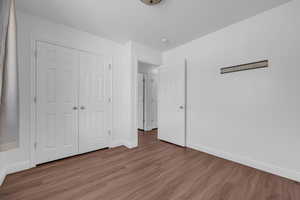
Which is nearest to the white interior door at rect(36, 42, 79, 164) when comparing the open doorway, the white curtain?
the white curtain

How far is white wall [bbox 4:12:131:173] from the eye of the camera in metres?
1.93

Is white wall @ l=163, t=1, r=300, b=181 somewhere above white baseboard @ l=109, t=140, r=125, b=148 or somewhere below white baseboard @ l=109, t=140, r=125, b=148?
above

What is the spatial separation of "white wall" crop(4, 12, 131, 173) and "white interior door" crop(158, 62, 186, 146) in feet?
3.26

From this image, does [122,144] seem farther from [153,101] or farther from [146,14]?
[146,14]

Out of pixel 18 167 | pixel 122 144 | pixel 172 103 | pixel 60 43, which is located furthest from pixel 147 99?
pixel 18 167

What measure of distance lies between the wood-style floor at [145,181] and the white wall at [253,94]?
33cm

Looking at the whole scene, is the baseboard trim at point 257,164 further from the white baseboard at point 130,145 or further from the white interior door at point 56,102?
the white interior door at point 56,102

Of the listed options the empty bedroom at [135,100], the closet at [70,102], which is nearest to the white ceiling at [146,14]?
the empty bedroom at [135,100]

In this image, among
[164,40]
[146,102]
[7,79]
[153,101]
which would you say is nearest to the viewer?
[7,79]

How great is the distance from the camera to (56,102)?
221 centimetres

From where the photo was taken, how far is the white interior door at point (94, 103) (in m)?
2.50

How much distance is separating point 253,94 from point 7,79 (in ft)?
9.88

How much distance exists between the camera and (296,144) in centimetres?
166

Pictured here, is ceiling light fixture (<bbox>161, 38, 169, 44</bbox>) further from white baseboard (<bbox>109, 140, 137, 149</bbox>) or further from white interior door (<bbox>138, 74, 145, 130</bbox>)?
white baseboard (<bbox>109, 140, 137, 149</bbox>)
